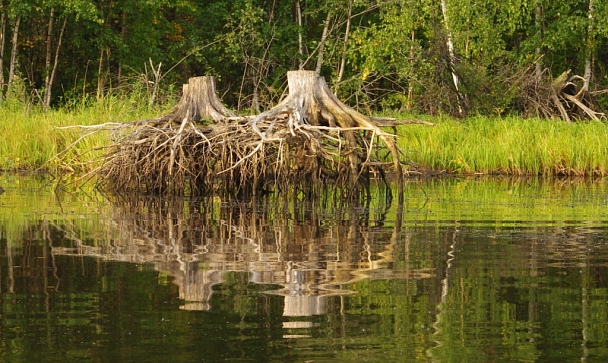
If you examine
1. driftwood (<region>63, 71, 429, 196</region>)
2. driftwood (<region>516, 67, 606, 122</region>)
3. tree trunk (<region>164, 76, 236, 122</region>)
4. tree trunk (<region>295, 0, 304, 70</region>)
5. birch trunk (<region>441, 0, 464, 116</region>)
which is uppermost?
tree trunk (<region>295, 0, 304, 70</region>)

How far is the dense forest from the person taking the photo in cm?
2936

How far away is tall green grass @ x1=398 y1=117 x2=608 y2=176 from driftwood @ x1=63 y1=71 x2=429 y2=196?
5.91 meters

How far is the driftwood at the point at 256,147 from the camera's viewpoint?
15805mm

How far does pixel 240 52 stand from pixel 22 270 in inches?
1153

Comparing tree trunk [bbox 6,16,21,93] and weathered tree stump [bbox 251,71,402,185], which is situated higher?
tree trunk [bbox 6,16,21,93]

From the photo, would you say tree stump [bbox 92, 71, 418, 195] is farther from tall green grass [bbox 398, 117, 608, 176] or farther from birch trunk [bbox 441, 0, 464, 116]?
birch trunk [bbox 441, 0, 464, 116]

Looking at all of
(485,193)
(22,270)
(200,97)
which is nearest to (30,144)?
(200,97)

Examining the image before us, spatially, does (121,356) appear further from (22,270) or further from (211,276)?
(22,270)

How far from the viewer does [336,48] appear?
3672 centimetres

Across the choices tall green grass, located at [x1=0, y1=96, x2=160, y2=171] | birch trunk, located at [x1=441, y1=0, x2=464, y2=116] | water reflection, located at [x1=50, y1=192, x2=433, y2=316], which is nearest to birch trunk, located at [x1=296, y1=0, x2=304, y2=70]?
birch trunk, located at [x1=441, y1=0, x2=464, y2=116]

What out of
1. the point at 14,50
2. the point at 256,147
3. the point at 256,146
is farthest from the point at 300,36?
the point at 256,147

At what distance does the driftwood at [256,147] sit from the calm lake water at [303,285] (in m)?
1.50

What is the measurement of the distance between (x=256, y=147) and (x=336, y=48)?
70.1 feet

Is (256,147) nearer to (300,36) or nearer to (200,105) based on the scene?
(200,105)
